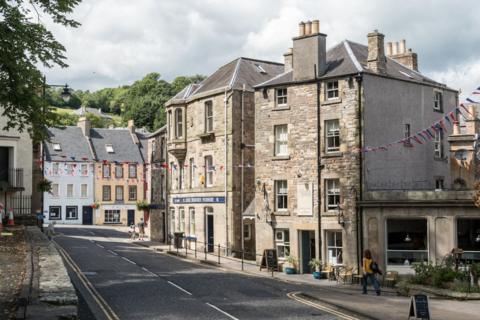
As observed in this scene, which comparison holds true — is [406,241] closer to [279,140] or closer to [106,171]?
[279,140]

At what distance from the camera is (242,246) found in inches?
1631

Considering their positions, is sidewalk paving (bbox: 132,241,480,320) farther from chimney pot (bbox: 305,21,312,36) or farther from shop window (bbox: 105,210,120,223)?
shop window (bbox: 105,210,120,223)

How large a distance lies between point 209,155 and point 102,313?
2575 centimetres

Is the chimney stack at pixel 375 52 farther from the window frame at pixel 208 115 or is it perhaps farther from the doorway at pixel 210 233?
the doorway at pixel 210 233

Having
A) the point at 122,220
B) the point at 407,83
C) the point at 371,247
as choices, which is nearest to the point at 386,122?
the point at 407,83

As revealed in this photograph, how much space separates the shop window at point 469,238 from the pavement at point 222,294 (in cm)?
479

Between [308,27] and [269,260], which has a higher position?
[308,27]

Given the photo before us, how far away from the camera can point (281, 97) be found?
37.7 metres

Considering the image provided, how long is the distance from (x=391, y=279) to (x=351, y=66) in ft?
38.4

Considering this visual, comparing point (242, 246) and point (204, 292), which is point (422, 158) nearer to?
point (242, 246)

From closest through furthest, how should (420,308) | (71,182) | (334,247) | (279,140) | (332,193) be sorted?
(420,308), (334,247), (332,193), (279,140), (71,182)

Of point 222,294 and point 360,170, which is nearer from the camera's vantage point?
point 222,294

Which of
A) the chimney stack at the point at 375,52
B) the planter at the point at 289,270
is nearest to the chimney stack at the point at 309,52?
the chimney stack at the point at 375,52

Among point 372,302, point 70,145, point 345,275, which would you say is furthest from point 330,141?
point 70,145
